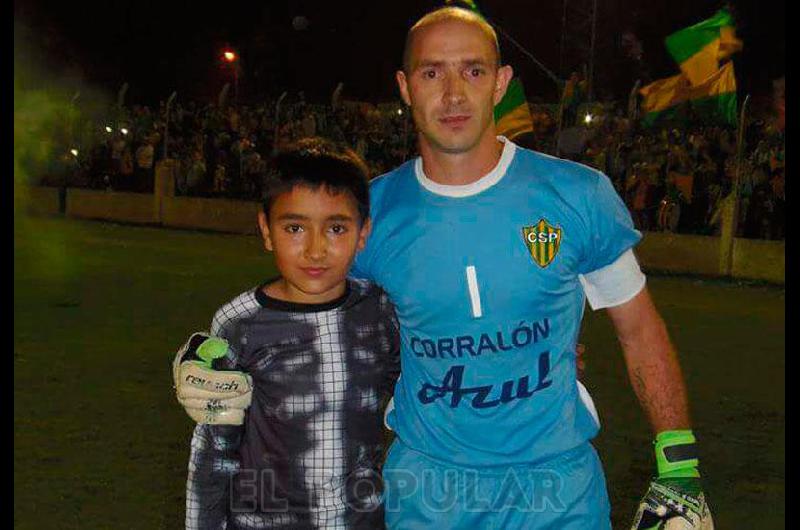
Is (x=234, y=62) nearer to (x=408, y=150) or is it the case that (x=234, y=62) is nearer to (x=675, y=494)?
(x=408, y=150)

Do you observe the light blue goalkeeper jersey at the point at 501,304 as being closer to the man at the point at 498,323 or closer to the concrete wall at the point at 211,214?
the man at the point at 498,323

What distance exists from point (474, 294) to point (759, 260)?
1382 centimetres

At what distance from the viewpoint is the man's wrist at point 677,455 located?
10.7 ft

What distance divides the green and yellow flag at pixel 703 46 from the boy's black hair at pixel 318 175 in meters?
13.0

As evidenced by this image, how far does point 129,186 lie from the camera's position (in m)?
25.0

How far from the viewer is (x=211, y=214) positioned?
22.7 meters

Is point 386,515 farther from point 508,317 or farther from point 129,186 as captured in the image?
point 129,186

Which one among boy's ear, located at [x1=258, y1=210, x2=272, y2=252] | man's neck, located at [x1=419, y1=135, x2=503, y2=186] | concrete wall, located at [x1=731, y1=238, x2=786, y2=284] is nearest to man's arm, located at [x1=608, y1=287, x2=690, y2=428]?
man's neck, located at [x1=419, y1=135, x2=503, y2=186]

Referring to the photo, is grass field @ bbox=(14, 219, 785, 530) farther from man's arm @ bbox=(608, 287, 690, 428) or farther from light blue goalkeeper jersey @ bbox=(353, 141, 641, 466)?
light blue goalkeeper jersey @ bbox=(353, 141, 641, 466)

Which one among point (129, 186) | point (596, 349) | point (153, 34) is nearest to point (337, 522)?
point (596, 349)

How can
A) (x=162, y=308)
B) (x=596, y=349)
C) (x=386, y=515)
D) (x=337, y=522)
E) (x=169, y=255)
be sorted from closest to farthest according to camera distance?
(x=337, y=522)
(x=386, y=515)
(x=596, y=349)
(x=162, y=308)
(x=169, y=255)

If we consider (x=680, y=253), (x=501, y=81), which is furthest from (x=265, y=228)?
(x=680, y=253)

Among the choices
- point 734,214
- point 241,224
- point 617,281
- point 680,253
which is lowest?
point 617,281

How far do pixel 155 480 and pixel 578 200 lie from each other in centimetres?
387
